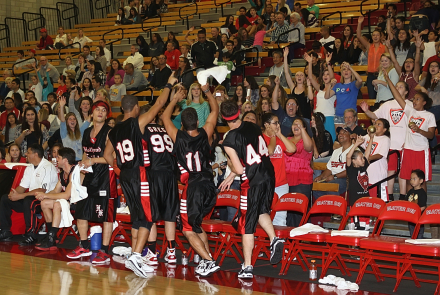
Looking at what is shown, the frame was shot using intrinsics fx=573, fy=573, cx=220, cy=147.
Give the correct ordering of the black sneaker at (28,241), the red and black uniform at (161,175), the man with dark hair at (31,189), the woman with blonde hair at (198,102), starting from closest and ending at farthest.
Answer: the red and black uniform at (161,175), the black sneaker at (28,241), the man with dark hair at (31,189), the woman with blonde hair at (198,102)

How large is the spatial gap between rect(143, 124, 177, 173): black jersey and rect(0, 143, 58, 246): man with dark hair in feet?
9.19

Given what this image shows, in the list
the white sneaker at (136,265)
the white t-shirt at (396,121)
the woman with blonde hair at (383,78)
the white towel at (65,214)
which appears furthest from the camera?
the woman with blonde hair at (383,78)

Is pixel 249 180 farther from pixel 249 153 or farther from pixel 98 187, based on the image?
pixel 98 187

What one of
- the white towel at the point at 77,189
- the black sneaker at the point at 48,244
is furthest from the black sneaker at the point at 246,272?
the black sneaker at the point at 48,244

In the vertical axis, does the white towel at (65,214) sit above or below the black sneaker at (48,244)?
above

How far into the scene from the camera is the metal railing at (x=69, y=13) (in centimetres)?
2312

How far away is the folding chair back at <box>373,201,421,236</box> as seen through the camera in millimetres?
6371

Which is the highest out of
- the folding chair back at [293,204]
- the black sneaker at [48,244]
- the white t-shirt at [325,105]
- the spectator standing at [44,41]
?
the spectator standing at [44,41]

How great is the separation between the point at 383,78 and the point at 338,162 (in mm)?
2391

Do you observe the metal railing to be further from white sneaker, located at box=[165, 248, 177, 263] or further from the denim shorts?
white sneaker, located at box=[165, 248, 177, 263]

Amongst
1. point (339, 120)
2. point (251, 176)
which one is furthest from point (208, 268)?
point (339, 120)

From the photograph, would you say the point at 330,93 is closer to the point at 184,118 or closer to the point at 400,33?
the point at 400,33

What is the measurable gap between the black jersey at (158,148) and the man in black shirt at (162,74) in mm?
6714

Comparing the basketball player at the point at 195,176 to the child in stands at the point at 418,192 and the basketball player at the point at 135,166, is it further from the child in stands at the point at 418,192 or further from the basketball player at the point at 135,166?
the child in stands at the point at 418,192
